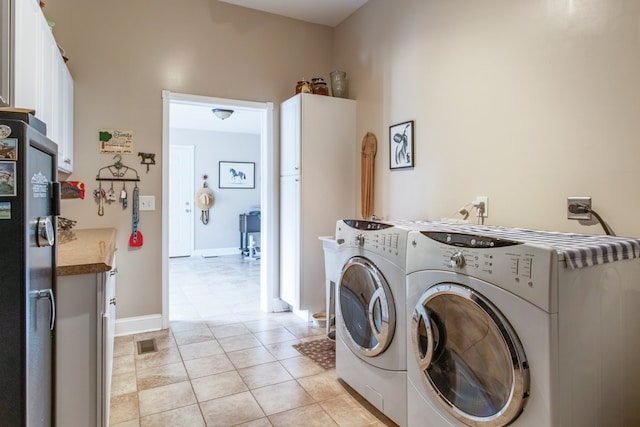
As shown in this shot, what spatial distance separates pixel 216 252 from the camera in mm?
7469

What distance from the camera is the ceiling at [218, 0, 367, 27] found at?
3.45 meters

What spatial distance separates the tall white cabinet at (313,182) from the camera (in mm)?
3391

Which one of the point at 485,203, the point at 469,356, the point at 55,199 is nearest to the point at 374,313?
the point at 469,356

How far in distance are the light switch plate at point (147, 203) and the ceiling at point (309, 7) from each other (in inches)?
72.9

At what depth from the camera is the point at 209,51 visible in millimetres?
3408

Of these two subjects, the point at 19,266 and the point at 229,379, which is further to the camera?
the point at 229,379

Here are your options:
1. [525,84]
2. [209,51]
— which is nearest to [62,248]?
[209,51]

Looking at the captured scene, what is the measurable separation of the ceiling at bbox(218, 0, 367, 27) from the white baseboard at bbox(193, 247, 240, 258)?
485 cm

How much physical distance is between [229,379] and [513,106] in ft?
7.59

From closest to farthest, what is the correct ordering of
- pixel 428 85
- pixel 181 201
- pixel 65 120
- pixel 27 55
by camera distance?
pixel 27 55, pixel 65 120, pixel 428 85, pixel 181 201

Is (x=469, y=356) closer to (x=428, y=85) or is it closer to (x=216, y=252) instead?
(x=428, y=85)

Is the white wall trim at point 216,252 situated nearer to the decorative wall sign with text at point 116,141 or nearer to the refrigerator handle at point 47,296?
the decorative wall sign with text at point 116,141

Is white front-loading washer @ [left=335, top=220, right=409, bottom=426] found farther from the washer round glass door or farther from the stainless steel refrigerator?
the stainless steel refrigerator

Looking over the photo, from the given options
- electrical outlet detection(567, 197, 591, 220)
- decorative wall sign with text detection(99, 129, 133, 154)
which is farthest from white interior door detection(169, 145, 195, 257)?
electrical outlet detection(567, 197, 591, 220)
